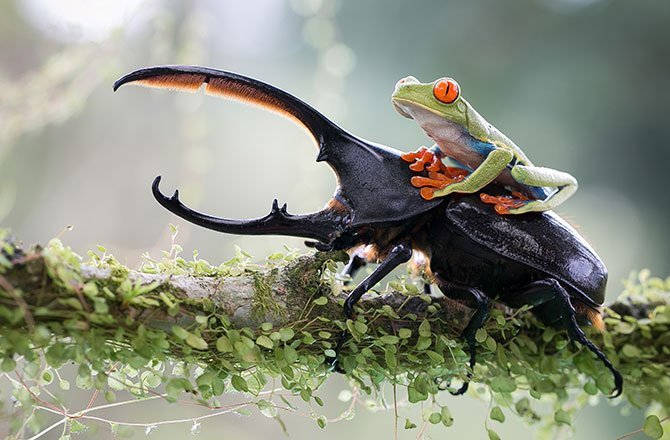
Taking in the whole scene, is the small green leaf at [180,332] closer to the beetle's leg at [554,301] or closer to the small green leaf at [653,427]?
the beetle's leg at [554,301]

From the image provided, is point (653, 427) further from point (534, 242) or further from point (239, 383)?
point (239, 383)

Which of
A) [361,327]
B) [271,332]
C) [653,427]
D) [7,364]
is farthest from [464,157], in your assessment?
[7,364]

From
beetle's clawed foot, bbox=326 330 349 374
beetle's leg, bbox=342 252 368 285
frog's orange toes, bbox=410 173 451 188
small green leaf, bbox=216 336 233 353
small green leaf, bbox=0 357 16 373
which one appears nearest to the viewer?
small green leaf, bbox=0 357 16 373

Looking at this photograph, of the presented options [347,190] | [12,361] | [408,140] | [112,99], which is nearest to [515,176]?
[347,190]

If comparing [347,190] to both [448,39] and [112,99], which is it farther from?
[112,99]

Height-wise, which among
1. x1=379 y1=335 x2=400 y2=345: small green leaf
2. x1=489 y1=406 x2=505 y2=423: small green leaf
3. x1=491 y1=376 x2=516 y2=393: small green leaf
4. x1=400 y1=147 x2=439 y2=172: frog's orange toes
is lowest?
x1=489 y1=406 x2=505 y2=423: small green leaf

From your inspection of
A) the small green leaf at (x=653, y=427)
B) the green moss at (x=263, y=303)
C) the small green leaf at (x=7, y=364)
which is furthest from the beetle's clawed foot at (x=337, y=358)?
the small green leaf at (x=653, y=427)

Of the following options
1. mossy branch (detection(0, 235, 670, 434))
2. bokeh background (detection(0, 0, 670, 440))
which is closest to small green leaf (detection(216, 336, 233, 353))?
mossy branch (detection(0, 235, 670, 434))

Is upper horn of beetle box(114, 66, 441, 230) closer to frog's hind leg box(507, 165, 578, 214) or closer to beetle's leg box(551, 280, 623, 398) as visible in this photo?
frog's hind leg box(507, 165, 578, 214)
